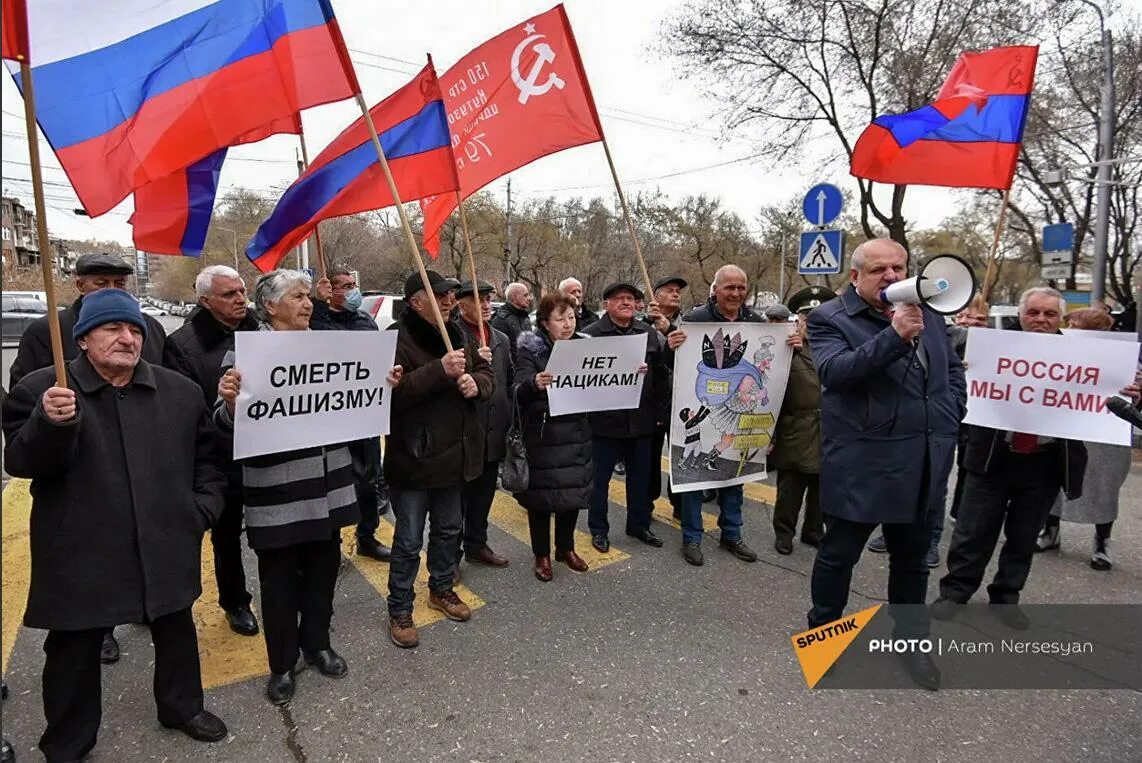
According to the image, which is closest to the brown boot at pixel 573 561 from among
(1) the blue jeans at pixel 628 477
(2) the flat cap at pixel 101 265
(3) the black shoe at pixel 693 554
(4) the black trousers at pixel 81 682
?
(1) the blue jeans at pixel 628 477

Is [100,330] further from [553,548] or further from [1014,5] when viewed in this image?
[1014,5]

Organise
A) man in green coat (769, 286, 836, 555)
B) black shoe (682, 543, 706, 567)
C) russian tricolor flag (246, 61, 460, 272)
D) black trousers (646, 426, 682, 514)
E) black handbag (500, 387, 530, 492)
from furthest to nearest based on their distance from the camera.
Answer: black trousers (646, 426, 682, 514)
man in green coat (769, 286, 836, 555)
black shoe (682, 543, 706, 567)
black handbag (500, 387, 530, 492)
russian tricolor flag (246, 61, 460, 272)

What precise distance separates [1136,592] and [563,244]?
1350 inches

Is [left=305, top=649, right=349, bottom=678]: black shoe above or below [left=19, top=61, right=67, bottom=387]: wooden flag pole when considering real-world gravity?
below

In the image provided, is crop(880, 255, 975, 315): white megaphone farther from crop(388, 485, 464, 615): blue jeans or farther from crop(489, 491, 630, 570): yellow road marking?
crop(489, 491, 630, 570): yellow road marking

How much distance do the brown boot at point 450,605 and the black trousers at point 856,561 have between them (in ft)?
6.14

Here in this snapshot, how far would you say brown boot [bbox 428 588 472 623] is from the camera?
387 centimetres

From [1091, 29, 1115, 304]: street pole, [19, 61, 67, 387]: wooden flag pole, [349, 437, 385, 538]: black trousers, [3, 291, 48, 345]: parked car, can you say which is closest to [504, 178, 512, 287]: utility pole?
[3, 291, 48, 345]: parked car

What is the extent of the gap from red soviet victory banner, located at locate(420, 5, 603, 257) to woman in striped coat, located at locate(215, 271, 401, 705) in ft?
5.31

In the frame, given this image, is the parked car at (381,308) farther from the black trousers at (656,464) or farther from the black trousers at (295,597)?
the black trousers at (295,597)

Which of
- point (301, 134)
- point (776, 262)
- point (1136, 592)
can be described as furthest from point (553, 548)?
point (776, 262)

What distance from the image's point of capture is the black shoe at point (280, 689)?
10.1 ft

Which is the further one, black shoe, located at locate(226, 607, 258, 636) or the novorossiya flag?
the novorossiya flag

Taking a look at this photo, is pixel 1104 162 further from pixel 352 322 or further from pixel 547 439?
pixel 352 322
